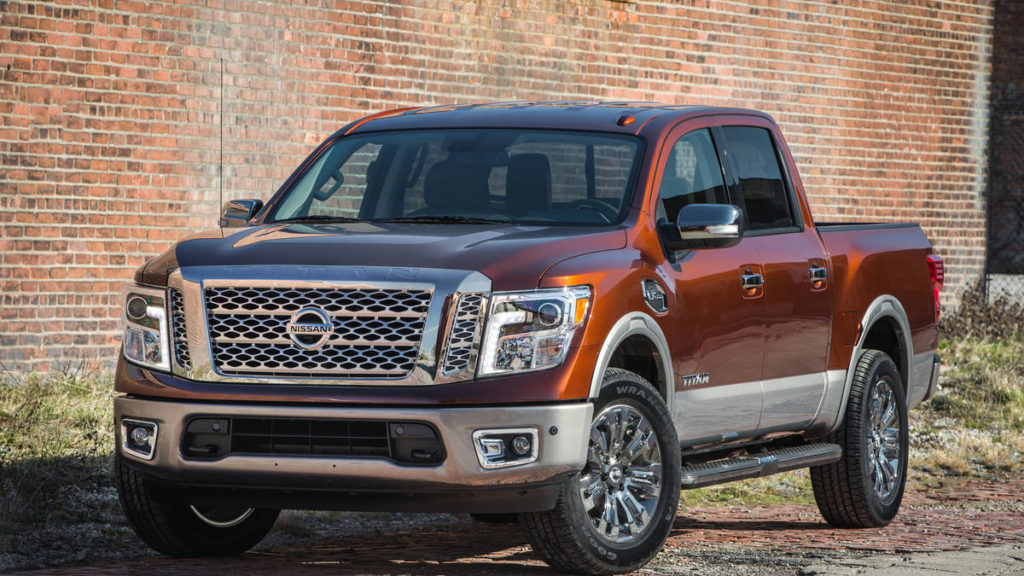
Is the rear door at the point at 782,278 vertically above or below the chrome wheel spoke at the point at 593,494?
above

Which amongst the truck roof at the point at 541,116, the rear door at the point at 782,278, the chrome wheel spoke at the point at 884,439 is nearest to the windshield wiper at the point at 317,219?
the truck roof at the point at 541,116

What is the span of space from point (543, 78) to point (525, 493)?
9024 millimetres

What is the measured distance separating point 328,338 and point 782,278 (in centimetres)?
265

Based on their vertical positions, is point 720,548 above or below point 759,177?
below

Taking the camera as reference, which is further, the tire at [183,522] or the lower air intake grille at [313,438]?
the tire at [183,522]

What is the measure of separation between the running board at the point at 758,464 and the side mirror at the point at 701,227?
0.98 m

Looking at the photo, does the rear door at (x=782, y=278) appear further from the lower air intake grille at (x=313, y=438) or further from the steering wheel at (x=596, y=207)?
the lower air intake grille at (x=313, y=438)

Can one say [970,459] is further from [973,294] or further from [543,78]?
[973,294]

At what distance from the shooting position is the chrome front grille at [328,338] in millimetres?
5555

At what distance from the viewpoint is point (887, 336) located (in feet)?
29.1

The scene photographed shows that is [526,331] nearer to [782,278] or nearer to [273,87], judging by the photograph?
[782,278]

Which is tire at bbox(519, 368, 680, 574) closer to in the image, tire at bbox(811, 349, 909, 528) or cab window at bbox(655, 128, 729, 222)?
cab window at bbox(655, 128, 729, 222)

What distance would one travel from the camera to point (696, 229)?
652 centimetres

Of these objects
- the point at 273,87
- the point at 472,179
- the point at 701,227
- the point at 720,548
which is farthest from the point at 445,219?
Result: the point at 273,87
